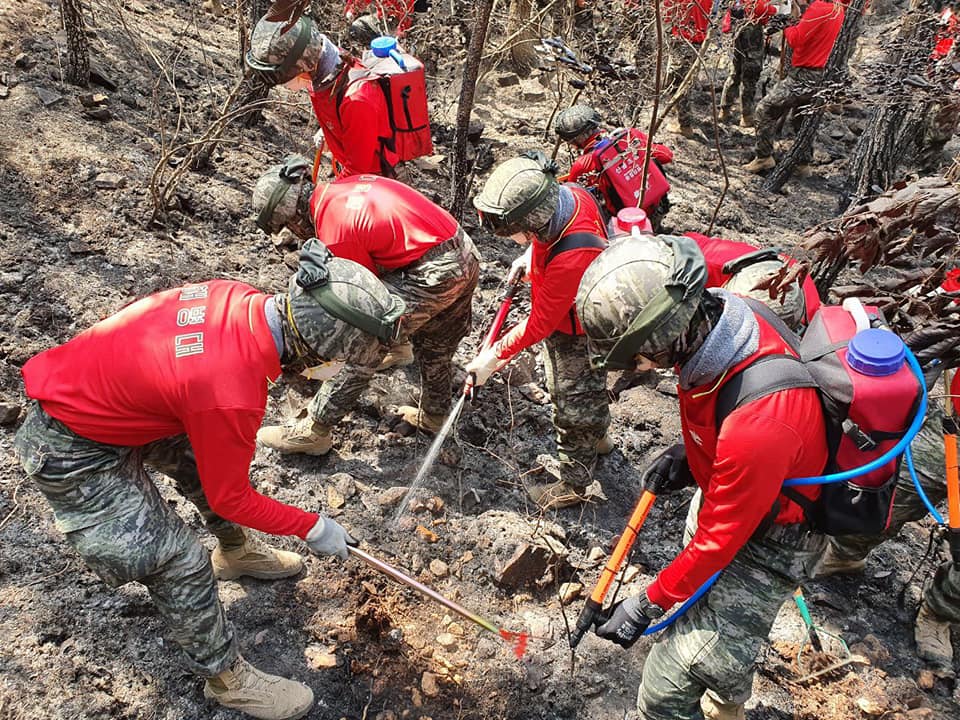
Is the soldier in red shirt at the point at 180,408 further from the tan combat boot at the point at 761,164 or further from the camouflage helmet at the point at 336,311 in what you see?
the tan combat boot at the point at 761,164

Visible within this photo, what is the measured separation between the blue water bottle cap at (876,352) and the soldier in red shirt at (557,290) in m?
1.53

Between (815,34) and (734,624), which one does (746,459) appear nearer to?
(734,624)

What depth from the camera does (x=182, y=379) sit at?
246cm

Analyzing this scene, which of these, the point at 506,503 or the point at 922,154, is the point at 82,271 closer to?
the point at 506,503

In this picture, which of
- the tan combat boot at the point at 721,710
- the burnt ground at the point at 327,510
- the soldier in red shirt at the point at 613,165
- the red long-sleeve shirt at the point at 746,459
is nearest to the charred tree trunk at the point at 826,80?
the soldier in red shirt at the point at 613,165

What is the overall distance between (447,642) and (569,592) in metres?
0.75

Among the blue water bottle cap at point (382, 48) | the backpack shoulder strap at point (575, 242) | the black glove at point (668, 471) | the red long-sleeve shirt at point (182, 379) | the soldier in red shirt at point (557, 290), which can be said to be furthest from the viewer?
the blue water bottle cap at point (382, 48)

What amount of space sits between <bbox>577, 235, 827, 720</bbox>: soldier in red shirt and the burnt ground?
89 centimetres

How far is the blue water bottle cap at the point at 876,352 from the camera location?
220cm

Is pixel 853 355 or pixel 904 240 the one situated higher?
pixel 904 240

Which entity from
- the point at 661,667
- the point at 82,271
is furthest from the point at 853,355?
the point at 82,271

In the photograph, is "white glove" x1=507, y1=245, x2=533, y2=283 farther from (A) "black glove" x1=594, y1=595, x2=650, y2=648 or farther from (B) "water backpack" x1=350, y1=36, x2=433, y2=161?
(A) "black glove" x1=594, y1=595, x2=650, y2=648

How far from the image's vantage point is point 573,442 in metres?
4.34

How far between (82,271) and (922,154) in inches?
331
